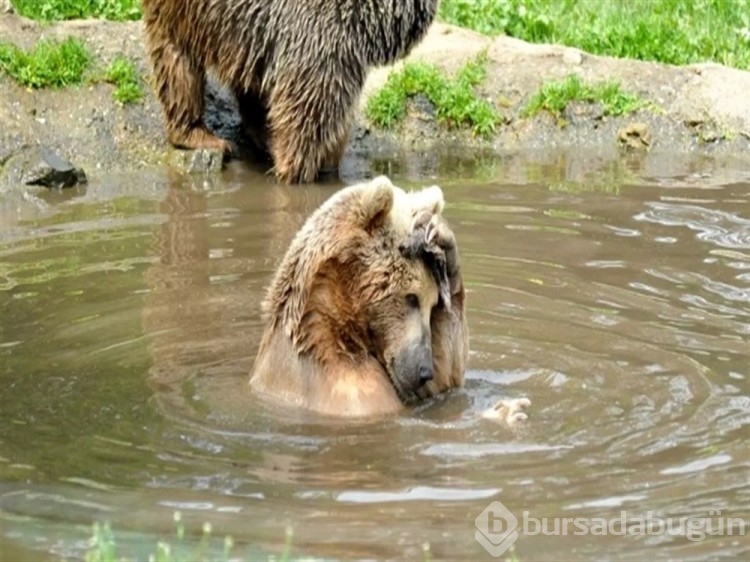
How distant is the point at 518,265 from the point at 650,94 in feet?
14.6

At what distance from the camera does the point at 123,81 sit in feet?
41.2

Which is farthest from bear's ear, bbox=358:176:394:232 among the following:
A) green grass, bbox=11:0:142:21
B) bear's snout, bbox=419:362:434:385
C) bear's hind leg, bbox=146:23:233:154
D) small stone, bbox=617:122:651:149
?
green grass, bbox=11:0:142:21

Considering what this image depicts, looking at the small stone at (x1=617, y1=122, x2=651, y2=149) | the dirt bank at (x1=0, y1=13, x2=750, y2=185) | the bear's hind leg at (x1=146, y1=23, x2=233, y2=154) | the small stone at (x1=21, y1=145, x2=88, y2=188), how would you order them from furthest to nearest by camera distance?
1. the small stone at (x1=617, y1=122, x2=651, y2=149)
2. the dirt bank at (x1=0, y1=13, x2=750, y2=185)
3. the bear's hind leg at (x1=146, y1=23, x2=233, y2=154)
4. the small stone at (x1=21, y1=145, x2=88, y2=188)

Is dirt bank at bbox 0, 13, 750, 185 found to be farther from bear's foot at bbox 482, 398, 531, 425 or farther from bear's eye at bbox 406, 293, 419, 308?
bear's foot at bbox 482, 398, 531, 425

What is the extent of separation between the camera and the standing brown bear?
37.6 feet

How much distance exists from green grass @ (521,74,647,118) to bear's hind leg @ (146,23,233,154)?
2.72 m

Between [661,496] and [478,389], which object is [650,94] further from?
[661,496]

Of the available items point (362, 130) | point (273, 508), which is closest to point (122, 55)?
point (362, 130)

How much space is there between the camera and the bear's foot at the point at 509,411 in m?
6.44

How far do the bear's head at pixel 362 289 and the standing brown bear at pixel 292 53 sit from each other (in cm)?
502

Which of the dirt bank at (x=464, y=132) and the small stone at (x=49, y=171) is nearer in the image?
the small stone at (x=49, y=171)

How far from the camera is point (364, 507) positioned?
5520 millimetres

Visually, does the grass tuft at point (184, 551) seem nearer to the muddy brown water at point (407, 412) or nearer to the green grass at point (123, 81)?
the muddy brown water at point (407, 412)

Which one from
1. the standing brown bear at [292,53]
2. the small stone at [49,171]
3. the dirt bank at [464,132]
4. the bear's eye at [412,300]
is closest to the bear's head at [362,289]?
the bear's eye at [412,300]
